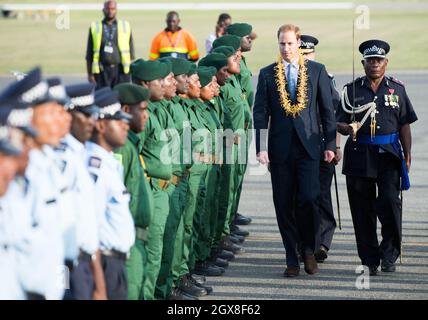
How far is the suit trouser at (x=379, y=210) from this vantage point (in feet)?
36.5

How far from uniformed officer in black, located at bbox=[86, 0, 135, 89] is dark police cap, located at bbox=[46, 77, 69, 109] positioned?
534 inches

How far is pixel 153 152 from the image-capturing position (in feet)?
29.9

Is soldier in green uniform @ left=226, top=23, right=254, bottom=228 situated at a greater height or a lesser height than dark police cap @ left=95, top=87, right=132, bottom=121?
lesser

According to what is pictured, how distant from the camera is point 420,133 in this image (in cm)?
2111

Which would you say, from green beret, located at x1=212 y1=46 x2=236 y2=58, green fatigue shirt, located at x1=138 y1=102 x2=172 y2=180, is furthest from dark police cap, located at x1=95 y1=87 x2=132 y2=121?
green beret, located at x1=212 y1=46 x2=236 y2=58

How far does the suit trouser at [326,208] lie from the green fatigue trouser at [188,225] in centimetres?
162

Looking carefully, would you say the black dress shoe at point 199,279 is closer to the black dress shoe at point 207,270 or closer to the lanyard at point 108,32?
the black dress shoe at point 207,270

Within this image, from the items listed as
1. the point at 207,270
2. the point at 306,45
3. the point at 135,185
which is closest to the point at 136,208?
the point at 135,185

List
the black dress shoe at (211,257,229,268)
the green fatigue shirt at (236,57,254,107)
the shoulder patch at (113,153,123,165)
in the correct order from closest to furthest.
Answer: the shoulder patch at (113,153,123,165), the black dress shoe at (211,257,229,268), the green fatigue shirt at (236,57,254,107)

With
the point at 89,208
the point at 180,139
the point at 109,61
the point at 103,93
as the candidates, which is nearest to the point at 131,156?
the point at 103,93

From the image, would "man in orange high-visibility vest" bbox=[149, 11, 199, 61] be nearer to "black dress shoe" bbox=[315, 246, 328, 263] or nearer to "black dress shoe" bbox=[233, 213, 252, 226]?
"black dress shoe" bbox=[233, 213, 252, 226]

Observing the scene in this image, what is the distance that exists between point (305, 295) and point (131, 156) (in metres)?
2.77

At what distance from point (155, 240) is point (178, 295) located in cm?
125

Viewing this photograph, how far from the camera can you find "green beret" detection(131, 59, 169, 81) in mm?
9469
